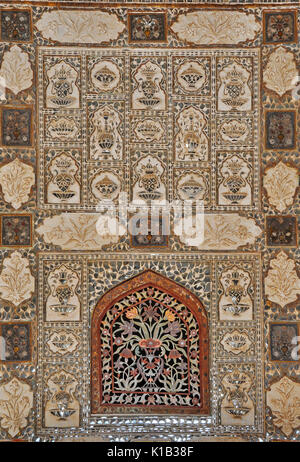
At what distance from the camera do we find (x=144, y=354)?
4.28 meters

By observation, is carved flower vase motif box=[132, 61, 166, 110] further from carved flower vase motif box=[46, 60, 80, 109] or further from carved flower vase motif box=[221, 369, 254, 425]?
carved flower vase motif box=[221, 369, 254, 425]

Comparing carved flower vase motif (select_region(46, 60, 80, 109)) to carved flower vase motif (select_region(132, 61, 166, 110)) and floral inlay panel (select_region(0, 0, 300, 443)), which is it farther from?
carved flower vase motif (select_region(132, 61, 166, 110))

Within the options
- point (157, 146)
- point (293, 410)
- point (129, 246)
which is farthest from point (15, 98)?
point (293, 410)

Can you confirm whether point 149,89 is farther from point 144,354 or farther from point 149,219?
point 144,354

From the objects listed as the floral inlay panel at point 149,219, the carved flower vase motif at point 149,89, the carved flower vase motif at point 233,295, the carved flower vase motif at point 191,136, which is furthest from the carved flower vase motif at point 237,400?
the carved flower vase motif at point 149,89

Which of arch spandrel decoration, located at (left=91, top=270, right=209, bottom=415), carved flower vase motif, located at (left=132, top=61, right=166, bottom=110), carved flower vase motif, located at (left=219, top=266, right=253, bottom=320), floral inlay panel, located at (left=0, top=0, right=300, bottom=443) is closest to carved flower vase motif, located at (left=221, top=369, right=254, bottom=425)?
floral inlay panel, located at (left=0, top=0, right=300, bottom=443)

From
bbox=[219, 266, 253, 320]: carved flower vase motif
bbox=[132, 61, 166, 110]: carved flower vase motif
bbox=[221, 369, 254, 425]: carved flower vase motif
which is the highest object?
bbox=[132, 61, 166, 110]: carved flower vase motif

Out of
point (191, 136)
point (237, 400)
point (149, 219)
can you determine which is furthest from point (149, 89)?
point (237, 400)

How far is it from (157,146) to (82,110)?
693mm

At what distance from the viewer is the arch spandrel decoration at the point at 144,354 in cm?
428

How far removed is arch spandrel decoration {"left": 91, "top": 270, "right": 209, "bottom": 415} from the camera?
4.28m

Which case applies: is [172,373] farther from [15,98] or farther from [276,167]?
[15,98]

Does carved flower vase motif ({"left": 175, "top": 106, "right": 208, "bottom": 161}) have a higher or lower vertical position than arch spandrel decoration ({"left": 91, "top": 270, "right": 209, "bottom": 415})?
higher

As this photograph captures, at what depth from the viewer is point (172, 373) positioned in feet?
14.1
